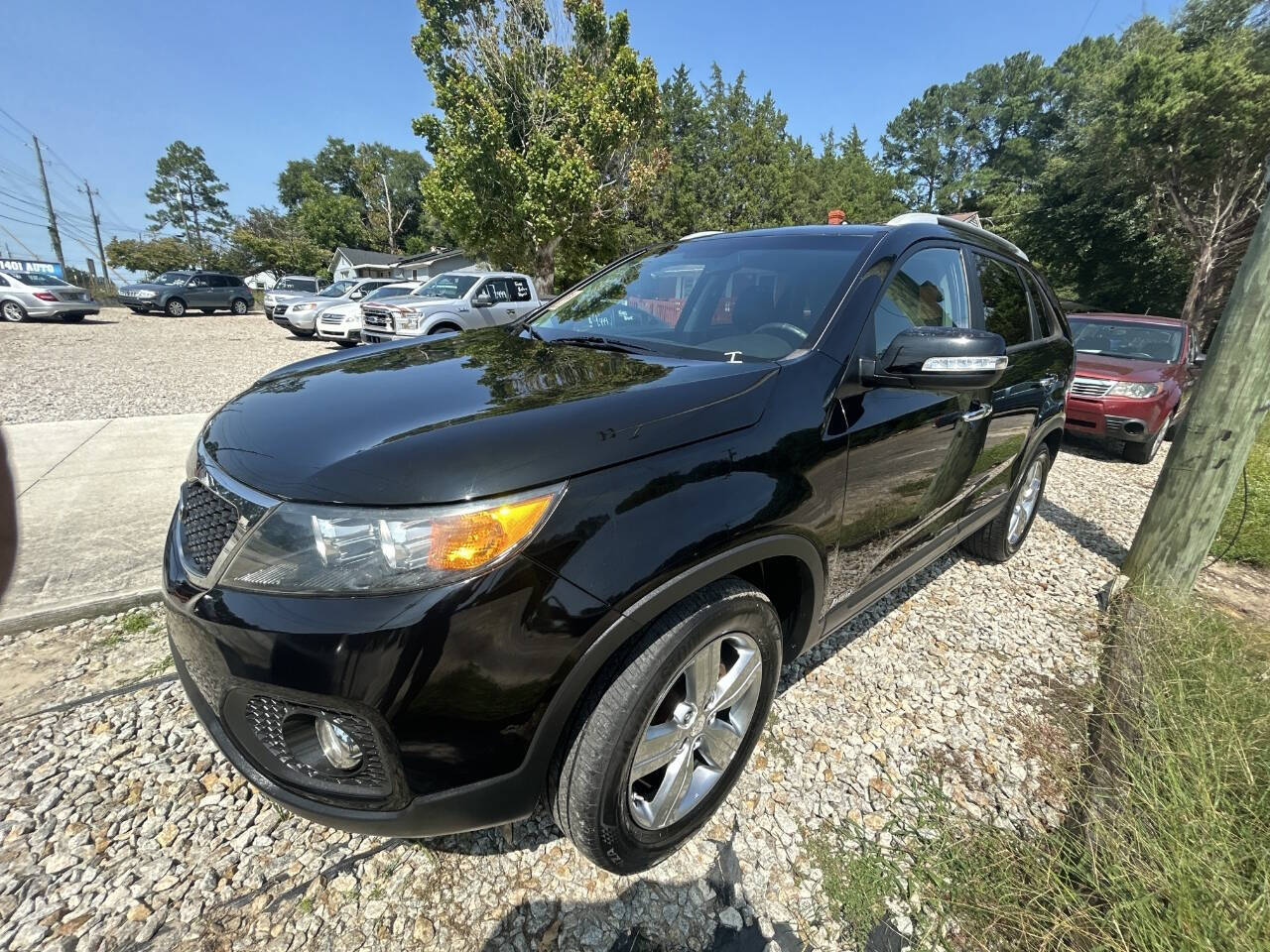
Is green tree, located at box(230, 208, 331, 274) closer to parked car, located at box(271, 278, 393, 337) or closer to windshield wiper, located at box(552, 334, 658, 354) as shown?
parked car, located at box(271, 278, 393, 337)

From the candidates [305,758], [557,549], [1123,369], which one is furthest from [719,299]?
[1123,369]

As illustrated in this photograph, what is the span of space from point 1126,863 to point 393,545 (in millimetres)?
2044

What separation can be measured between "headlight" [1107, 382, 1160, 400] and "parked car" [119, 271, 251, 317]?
1079 inches

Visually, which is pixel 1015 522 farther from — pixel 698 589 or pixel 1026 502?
pixel 698 589

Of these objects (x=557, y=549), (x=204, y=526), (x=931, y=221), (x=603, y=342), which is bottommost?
(x=204, y=526)

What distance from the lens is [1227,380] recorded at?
2.94m

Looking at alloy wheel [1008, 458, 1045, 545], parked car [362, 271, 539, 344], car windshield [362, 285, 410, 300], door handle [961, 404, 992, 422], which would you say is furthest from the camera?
car windshield [362, 285, 410, 300]

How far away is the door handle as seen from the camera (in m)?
2.43

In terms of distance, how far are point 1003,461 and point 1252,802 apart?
1.61 meters

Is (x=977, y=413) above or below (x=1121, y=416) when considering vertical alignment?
above

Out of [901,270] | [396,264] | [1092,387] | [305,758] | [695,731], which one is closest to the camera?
[305,758]

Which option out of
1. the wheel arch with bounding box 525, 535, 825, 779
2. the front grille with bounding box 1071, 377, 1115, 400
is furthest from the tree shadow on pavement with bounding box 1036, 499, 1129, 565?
the wheel arch with bounding box 525, 535, 825, 779

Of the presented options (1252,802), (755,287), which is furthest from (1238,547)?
(755,287)

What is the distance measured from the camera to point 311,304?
15.5m
